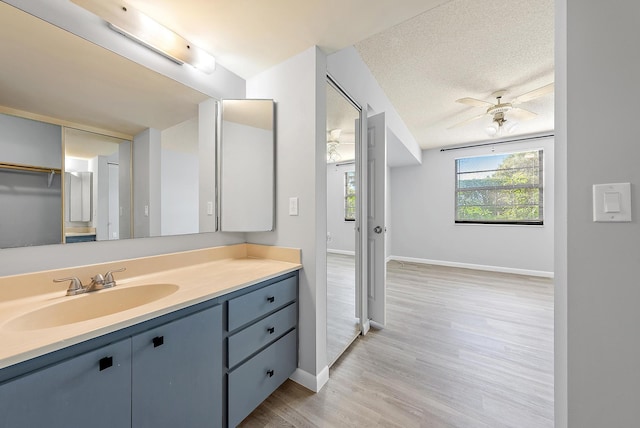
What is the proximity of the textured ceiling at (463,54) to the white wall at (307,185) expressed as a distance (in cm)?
80

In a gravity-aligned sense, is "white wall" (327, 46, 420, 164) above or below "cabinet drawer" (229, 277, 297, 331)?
above

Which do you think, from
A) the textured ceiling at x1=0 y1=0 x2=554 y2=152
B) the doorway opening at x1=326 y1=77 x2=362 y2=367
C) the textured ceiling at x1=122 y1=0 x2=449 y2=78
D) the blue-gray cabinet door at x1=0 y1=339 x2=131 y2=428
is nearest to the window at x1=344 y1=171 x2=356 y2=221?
the doorway opening at x1=326 y1=77 x2=362 y2=367

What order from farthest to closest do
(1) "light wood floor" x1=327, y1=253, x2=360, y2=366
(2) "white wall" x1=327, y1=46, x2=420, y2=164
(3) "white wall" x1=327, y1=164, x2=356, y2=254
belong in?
(3) "white wall" x1=327, y1=164, x2=356, y2=254, (1) "light wood floor" x1=327, y1=253, x2=360, y2=366, (2) "white wall" x1=327, y1=46, x2=420, y2=164

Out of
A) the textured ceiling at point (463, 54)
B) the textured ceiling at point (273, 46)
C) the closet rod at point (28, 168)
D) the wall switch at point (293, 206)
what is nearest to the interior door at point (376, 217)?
the textured ceiling at point (463, 54)

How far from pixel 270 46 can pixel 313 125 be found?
1.96ft

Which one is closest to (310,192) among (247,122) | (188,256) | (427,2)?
(247,122)

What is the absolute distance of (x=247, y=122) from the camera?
176 centimetres

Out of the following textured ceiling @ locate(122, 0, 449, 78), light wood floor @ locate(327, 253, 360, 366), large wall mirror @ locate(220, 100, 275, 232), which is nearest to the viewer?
textured ceiling @ locate(122, 0, 449, 78)

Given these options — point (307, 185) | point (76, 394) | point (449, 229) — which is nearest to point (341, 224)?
point (449, 229)

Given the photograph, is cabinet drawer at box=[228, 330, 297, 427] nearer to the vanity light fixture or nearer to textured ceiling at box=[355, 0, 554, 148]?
the vanity light fixture

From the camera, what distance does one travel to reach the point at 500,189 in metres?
4.55

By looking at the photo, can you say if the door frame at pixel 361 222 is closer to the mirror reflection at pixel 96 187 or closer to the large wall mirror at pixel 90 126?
the large wall mirror at pixel 90 126

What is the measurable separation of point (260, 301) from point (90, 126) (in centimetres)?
129
